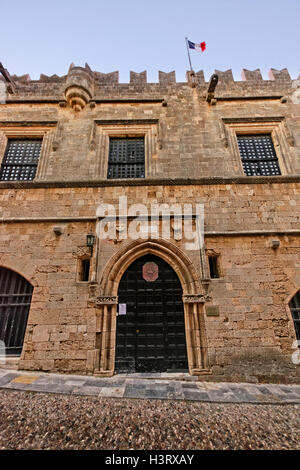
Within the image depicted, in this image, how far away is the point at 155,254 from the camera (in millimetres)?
5773

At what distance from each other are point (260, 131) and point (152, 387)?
8442 millimetres

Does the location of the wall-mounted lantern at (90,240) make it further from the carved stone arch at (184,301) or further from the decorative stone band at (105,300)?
the decorative stone band at (105,300)

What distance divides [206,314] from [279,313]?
71.2 inches

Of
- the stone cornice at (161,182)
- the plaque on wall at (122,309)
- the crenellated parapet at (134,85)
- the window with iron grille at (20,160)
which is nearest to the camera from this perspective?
the plaque on wall at (122,309)

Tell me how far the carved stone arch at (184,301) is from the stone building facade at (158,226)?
0.03 metres

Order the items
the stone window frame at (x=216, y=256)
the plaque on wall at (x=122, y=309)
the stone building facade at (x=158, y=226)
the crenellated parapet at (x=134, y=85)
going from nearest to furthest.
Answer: the stone building facade at (x=158, y=226)
the plaque on wall at (x=122, y=309)
the stone window frame at (x=216, y=256)
the crenellated parapet at (x=134, y=85)

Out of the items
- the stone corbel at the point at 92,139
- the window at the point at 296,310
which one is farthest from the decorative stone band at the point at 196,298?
the stone corbel at the point at 92,139

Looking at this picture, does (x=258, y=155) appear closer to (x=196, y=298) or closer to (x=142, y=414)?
(x=196, y=298)

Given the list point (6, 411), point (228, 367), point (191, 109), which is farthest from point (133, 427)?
point (191, 109)

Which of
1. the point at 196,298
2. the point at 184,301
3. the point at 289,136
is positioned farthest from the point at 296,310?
the point at 289,136

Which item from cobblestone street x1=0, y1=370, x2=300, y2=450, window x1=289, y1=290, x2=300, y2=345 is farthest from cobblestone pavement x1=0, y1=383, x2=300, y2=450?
window x1=289, y1=290, x2=300, y2=345

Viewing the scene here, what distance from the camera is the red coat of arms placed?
224 inches

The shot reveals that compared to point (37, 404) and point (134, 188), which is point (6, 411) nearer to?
point (37, 404)

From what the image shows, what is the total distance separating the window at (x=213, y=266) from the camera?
221 inches
